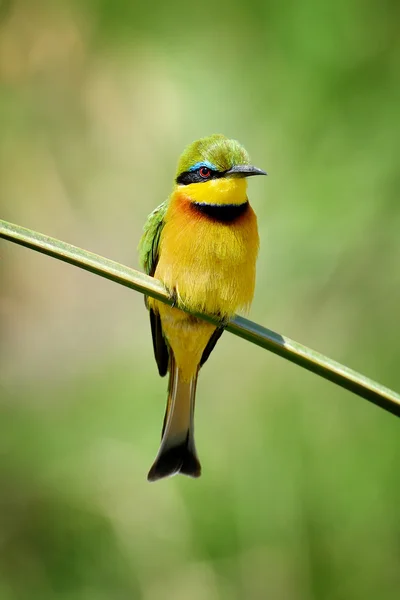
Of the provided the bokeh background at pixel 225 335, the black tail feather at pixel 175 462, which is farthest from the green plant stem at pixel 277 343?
the bokeh background at pixel 225 335

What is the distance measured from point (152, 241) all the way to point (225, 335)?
1.05 metres

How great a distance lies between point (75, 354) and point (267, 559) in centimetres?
159

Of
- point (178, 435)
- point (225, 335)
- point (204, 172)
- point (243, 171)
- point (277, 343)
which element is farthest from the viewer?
point (225, 335)

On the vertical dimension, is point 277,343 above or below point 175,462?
above

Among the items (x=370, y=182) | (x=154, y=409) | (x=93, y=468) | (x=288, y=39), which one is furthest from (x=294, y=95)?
(x=93, y=468)

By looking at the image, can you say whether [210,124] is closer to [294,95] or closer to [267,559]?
[294,95]

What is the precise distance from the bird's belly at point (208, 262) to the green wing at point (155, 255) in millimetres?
208

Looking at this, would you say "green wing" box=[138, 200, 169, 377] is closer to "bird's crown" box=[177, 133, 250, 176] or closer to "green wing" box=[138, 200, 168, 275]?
"green wing" box=[138, 200, 168, 275]

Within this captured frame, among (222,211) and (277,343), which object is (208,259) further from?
(277,343)

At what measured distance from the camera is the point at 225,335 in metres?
4.00

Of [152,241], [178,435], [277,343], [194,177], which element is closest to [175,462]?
[178,435]

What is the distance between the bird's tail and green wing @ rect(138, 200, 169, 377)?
0.17 feet

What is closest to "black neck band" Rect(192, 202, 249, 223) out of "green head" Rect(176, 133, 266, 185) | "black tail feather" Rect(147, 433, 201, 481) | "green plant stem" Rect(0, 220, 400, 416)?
"green head" Rect(176, 133, 266, 185)

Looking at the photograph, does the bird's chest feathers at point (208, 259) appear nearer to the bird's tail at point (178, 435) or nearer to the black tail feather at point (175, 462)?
the bird's tail at point (178, 435)
